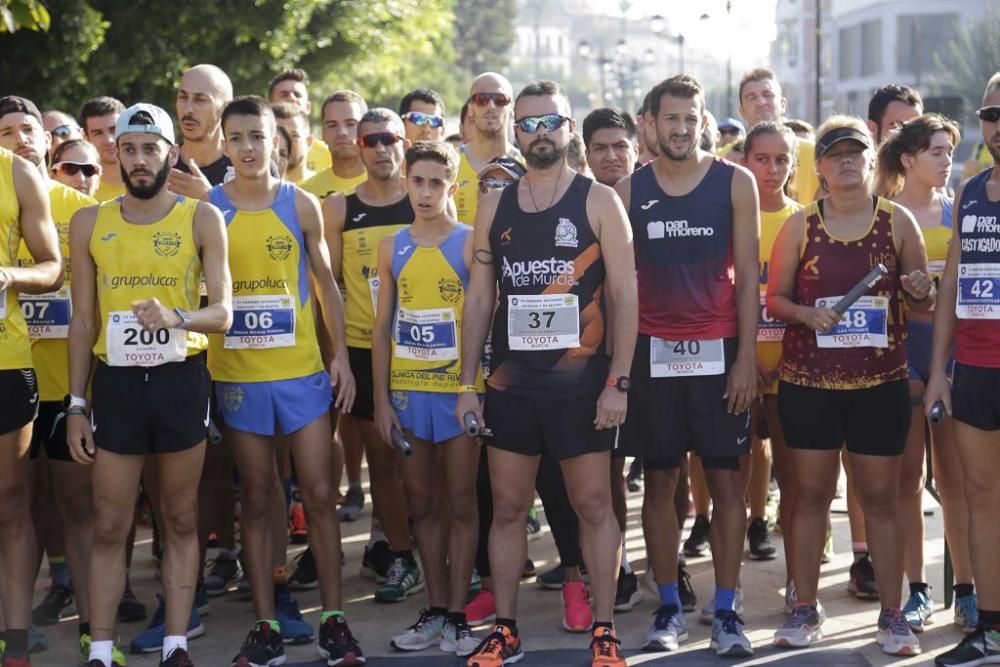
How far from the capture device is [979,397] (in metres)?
5.80

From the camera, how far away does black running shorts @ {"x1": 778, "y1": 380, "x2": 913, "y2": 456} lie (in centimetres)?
599

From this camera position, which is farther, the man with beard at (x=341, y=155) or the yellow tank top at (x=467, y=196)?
the man with beard at (x=341, y=155)

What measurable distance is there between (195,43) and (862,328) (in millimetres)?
14661

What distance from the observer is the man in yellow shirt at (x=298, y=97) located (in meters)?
9.30

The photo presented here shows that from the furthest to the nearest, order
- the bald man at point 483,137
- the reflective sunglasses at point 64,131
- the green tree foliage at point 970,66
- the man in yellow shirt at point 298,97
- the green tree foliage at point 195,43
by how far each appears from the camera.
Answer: the green tree foliage at point 970,66, the green tree foliage at point 195,43, the man in yellow shirt at point 298,97, the reflective sunglasses at point 64,131, the bald man at point 483,137

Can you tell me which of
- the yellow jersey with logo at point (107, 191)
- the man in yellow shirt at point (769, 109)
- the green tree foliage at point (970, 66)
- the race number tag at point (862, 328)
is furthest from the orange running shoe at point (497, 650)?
the green tree foliage at point (970, 66)

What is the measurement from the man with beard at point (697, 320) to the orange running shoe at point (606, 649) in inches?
14.6

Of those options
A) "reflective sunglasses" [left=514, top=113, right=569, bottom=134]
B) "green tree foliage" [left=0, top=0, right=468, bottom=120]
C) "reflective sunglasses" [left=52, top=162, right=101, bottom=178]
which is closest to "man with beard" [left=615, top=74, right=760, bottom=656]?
"reflective sunglasses" [left=514, top=113, right=569, bottom=134]

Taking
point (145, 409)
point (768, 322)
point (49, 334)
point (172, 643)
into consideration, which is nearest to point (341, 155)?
point (49, 334)

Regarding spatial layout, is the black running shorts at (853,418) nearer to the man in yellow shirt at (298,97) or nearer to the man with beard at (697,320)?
the man with beard at (697,320)

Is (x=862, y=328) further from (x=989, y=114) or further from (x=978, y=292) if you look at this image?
(x=989, y=114)

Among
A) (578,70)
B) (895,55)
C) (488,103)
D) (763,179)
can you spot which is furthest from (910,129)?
(578,70)

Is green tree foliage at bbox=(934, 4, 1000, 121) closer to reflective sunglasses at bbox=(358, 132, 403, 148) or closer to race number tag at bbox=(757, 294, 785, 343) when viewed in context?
race number tag at bbox=(757, 294, 785, 343)

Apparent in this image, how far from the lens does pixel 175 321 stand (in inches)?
214
